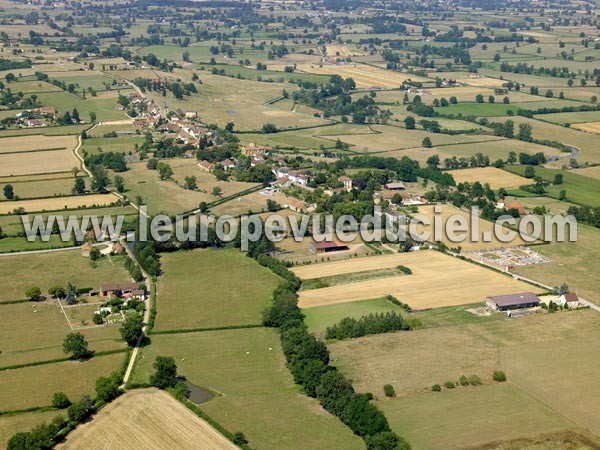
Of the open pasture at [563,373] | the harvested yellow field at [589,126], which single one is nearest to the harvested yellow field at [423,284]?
the open pasture at [563,373]

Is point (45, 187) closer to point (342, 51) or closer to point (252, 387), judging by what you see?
point (252, 387)

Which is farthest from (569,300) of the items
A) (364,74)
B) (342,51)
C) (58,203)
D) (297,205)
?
(342,51)

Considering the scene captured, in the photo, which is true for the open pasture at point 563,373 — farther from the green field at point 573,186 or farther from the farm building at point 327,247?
the green field at point 573,186

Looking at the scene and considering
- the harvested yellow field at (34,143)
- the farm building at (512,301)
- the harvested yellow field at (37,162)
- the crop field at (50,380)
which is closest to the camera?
A: the crop field at (50,380)

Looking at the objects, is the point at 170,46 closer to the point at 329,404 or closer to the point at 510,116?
the point at 510,116

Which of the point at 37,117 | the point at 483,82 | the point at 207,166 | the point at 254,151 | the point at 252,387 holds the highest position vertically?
the point at 483,82
